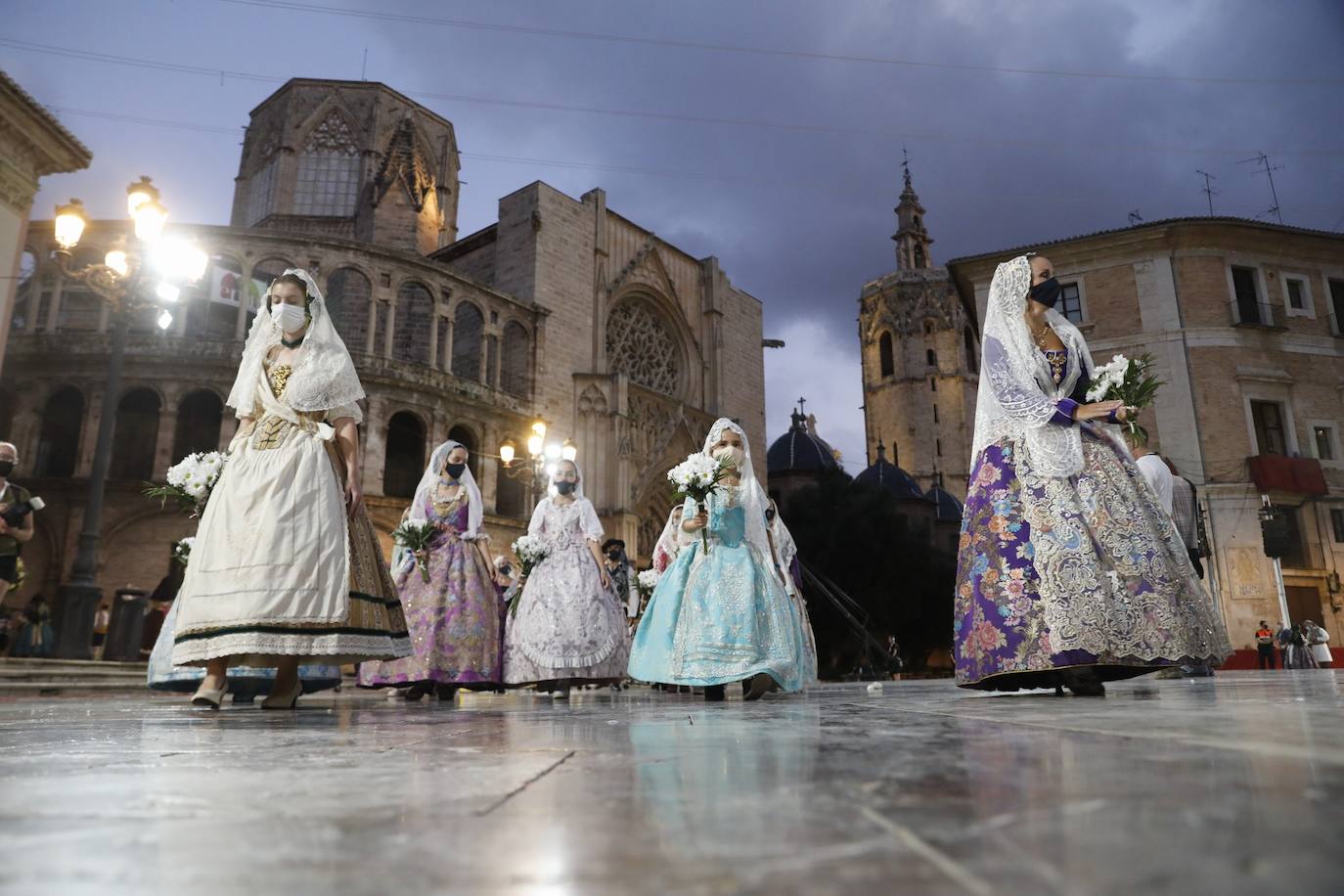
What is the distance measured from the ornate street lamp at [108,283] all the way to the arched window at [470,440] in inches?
499

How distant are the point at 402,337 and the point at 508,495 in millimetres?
6109

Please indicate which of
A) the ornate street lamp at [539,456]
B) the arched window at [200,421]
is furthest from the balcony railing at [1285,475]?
the arched window at [200,421]

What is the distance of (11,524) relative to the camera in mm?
7973

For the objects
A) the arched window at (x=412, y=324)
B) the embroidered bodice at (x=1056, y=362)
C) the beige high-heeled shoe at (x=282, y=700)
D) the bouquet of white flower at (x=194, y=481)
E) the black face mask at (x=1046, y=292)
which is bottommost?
the beige high-heeled shoe at (x=282, y=700)

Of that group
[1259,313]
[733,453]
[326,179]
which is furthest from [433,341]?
[1259,313]

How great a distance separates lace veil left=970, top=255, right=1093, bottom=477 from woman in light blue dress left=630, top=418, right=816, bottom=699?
171 centimetres

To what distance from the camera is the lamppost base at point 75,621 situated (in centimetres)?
1102

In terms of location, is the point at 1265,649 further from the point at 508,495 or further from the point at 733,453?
the point at 508,495

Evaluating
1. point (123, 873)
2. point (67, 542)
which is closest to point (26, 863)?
point (123, 873)

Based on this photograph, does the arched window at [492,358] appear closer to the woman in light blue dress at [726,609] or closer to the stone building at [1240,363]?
the stone building at [1240,363]

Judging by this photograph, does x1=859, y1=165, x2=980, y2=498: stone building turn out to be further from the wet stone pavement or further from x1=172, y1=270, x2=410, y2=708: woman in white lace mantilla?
the wet stone pavement

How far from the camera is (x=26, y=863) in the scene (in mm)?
865

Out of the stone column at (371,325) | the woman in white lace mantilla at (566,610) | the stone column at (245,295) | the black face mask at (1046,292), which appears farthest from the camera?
the stone column at (371,325)

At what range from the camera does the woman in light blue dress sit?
5758 millimetres
